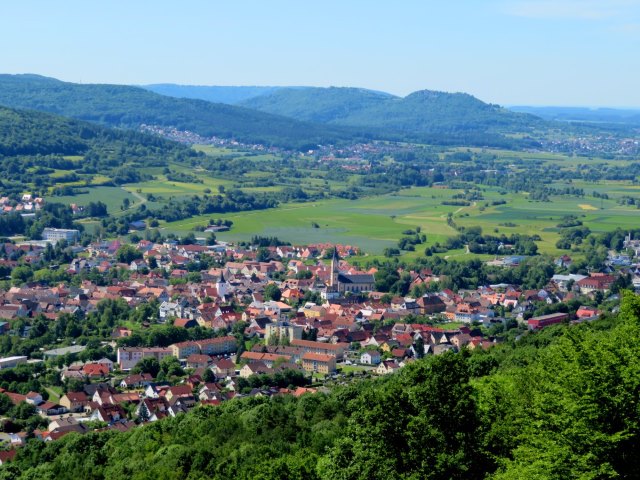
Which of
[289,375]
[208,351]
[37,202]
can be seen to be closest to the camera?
[289,375]

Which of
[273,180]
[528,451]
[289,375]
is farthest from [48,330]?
[273,180]

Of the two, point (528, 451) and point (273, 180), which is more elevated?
point (528, 451)

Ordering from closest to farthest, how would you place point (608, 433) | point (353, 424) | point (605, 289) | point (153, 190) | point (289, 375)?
point (608, 433) < point (353, 424) < point (289, 375) < point (605, 289) < point (153, 190)

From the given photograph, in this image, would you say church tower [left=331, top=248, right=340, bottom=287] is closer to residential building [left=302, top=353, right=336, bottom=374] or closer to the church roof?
the church roof

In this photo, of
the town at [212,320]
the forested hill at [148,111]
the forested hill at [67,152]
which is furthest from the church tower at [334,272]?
the forested hill at [148,111]

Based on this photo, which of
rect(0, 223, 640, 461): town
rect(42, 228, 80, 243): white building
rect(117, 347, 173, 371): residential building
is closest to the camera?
rect(0, 223, 640, 461): town

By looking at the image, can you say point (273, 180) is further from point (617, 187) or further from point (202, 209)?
point (617, 187)

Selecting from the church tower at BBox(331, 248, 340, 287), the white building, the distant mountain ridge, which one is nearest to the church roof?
the church tower at BBox(331, 248, 340, 287)
